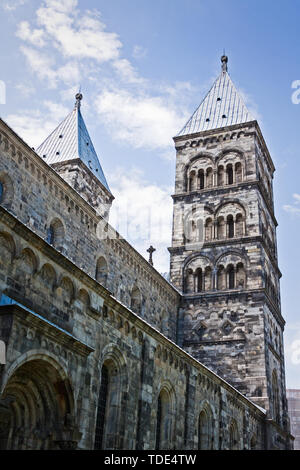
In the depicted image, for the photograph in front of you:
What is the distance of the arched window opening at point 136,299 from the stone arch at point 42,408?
49.8 feet

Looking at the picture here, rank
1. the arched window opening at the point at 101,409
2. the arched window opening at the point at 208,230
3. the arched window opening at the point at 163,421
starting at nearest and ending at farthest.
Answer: the arched window opening at the point at 101,409, the arched window opening at the point at 163,421, the arched window opening at the point at 208,230

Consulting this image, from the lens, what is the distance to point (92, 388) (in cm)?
1555

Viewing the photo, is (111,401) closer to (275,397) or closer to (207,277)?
(275,397)

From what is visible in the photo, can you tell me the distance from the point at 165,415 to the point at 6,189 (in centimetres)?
1045

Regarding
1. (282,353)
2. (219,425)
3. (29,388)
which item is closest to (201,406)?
(219,425)

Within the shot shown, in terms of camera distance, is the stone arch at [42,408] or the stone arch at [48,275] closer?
the stone arch at [42,408]

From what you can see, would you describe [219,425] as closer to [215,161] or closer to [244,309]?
[244,309]

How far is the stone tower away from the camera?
3284 centimetres

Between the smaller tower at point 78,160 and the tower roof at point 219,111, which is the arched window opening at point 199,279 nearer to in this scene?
the smaller tower at point 78,160

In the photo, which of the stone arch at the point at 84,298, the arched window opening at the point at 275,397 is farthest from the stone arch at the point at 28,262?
the arched window opening at the point at 275,397

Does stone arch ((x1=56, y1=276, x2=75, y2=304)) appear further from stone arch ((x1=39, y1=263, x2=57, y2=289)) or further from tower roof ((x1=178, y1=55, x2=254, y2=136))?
tower roof ((x1=178, y1=55, x2=254, y2=136))

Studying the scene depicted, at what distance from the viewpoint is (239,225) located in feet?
121

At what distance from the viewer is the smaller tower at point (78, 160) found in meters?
38.7
